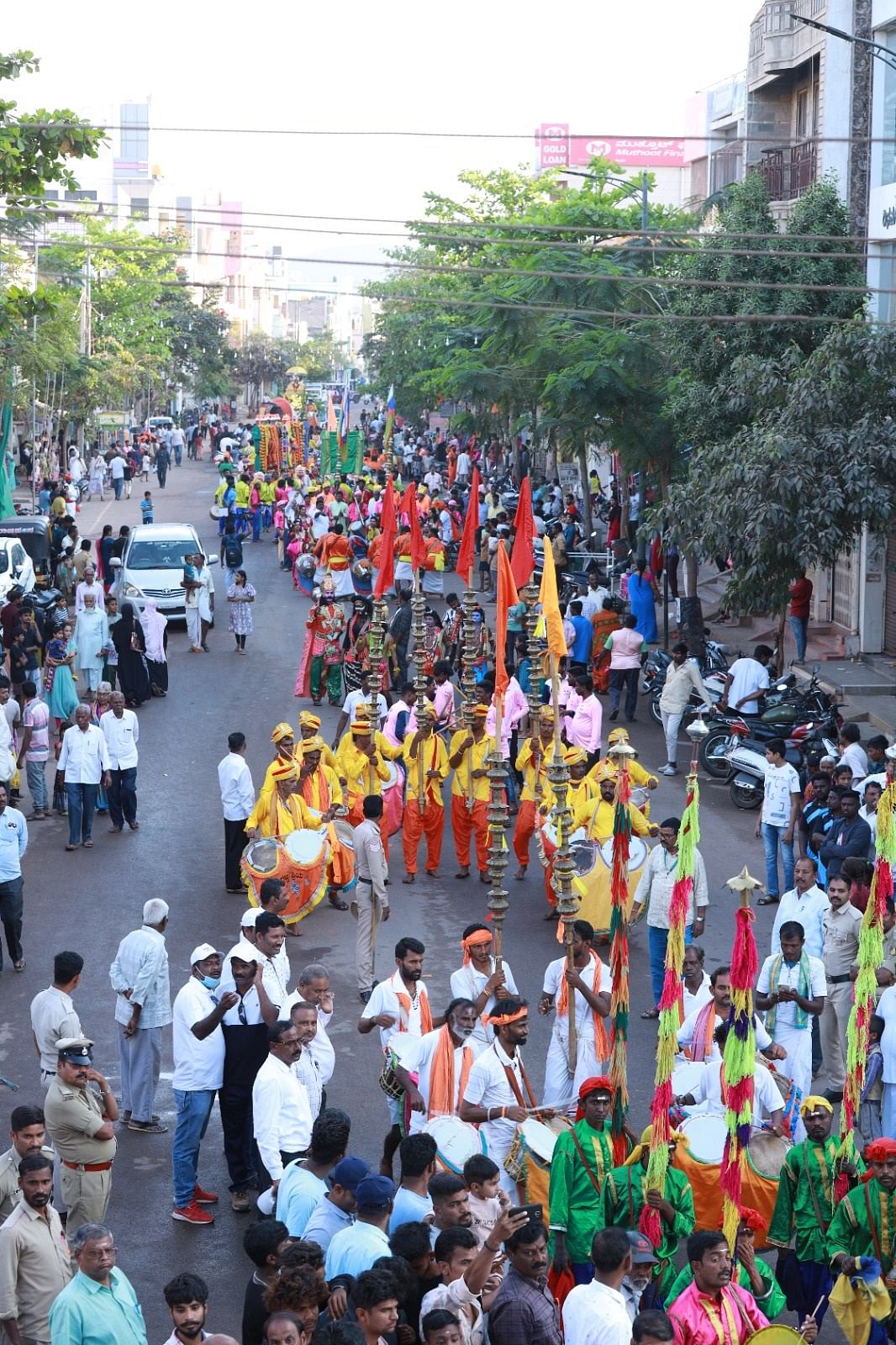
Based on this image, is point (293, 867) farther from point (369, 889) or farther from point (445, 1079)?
point (445, 1079)

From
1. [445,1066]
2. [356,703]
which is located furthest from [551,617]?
[356,703]

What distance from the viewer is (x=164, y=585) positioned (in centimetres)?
2688

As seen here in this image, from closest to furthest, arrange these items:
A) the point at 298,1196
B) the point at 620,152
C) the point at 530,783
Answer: the point at 298,1196 < the point at 530,783 < the point at 620,152

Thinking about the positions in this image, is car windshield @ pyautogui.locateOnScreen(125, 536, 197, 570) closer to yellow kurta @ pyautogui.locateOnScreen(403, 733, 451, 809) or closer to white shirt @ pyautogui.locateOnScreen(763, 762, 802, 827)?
yellow kurta @ pyautogui.locateOnScreen(403, 733, 451, 809)

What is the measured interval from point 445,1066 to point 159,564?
19271mm

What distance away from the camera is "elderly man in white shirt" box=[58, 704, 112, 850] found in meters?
16.0

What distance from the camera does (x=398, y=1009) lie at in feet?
31.4

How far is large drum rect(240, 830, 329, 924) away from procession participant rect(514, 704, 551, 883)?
1967 mm

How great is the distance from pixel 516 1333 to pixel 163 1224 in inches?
133

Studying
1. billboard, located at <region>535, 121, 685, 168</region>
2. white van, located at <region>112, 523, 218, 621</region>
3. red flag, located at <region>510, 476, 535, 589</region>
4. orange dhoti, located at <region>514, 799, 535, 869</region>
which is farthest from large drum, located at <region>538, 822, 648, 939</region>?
billboard, located at <region>535, 121, 685, 168</region>

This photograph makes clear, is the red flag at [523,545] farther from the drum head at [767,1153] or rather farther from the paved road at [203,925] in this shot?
the drum head at [767,1153]

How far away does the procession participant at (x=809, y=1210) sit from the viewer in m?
7.83

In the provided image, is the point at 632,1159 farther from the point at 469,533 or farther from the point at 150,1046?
the point at 469,533

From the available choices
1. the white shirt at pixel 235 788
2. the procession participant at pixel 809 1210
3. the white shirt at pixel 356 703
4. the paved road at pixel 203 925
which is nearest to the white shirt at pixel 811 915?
the paved road at pixel 203 925
